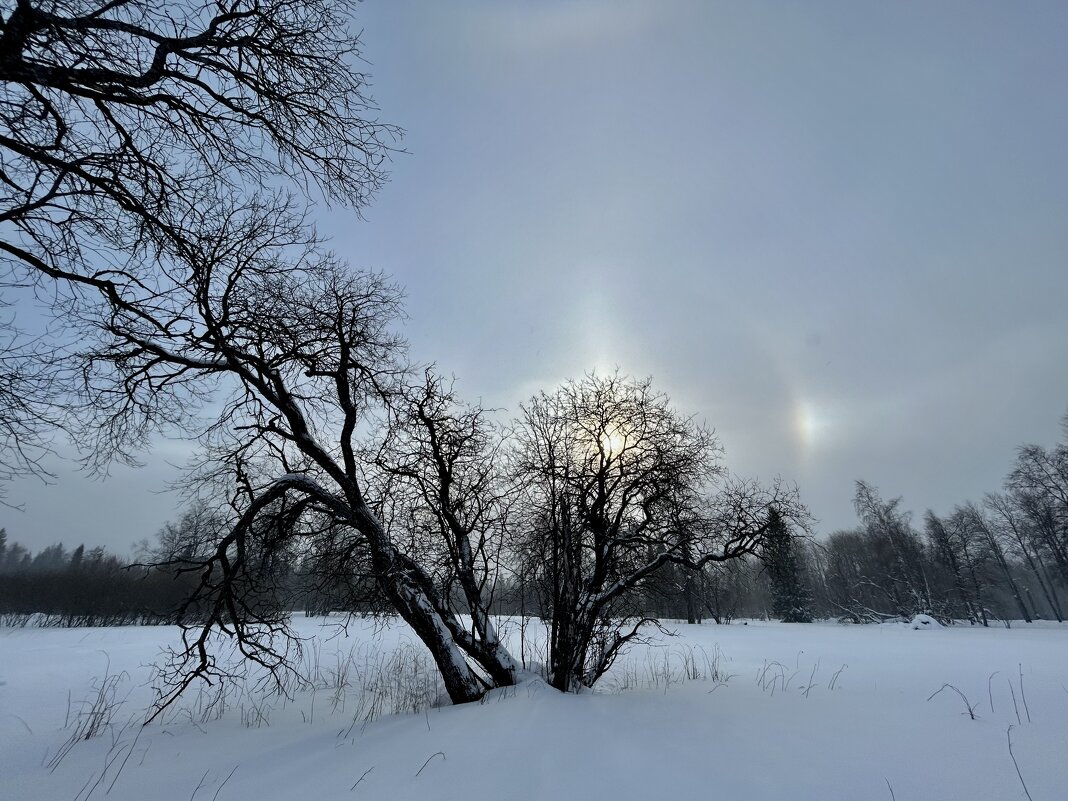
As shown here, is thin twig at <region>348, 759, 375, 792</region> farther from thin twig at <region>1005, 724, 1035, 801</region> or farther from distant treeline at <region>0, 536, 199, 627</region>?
distant treeline at <region>0, 536, 199, 627</region>

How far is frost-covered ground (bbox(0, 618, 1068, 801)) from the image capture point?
3.20 metres

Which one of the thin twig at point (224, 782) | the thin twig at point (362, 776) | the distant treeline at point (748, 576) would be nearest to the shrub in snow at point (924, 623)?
the distant treeline at point (748, 576)

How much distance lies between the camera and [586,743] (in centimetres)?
404

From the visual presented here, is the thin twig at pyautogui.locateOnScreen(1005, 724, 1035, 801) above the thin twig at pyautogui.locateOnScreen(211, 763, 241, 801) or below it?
above

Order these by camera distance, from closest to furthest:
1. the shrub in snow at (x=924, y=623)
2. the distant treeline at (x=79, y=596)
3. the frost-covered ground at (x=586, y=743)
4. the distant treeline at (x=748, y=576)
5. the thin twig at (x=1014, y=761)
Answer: the thin twig at (x=1014, y=761) < the frost-covered ground at (x=586, y=743) < the distant treeline at (x=748, y=576) < the shrub in snow at (x=924, y=623) < the distant treeline at (x=79, y=596)

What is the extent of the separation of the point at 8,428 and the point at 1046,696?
37.8ft

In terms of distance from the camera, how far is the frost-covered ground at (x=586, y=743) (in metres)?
3.20

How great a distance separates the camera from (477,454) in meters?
8.21

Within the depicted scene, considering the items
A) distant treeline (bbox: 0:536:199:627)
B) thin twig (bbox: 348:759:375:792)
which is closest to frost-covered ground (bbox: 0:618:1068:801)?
thin twig (bbox: 348:759:375:792)

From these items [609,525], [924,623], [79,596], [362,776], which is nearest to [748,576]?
[609,525]

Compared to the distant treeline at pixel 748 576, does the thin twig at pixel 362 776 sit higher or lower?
lower

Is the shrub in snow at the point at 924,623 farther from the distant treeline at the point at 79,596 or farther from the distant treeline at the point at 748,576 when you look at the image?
the distant treeline at the point at 79,596

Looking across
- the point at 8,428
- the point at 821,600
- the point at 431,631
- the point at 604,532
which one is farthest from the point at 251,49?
the point at 821,600

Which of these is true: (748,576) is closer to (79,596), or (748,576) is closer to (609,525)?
(609,525)
